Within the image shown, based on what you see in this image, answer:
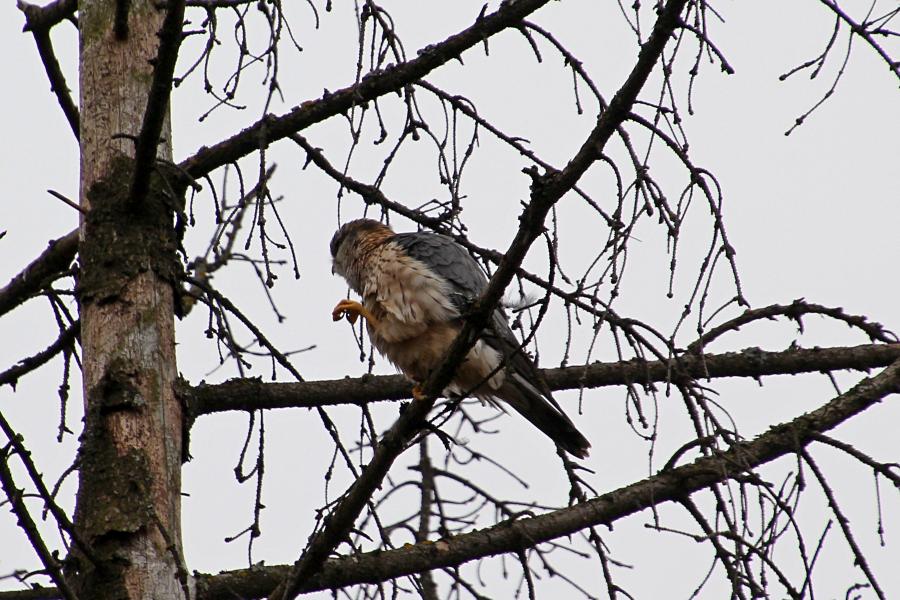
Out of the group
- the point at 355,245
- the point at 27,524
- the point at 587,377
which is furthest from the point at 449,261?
the point at 27,524

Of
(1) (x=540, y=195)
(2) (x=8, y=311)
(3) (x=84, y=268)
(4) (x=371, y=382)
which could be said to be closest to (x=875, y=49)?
(1) (x=540, y=195)

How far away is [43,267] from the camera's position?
373 centimetres

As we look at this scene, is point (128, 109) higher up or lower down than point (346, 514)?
higher up

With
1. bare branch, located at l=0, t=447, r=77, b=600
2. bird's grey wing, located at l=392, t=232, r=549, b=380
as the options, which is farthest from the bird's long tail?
bare branch, located at l=0, t=447, r=77, b=600

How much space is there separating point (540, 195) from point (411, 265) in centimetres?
249

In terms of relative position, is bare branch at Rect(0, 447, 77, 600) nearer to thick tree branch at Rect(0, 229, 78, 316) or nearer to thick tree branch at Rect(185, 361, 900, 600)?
thick tree branch at Rect(185, 361, 900, 600)

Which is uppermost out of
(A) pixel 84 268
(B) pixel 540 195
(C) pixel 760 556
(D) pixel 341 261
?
(D) pixel 341 261

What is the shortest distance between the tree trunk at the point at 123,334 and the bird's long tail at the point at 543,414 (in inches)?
72.6

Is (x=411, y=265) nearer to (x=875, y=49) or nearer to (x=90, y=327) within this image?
(x=90, y=327)

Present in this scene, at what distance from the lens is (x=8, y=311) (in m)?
3.79

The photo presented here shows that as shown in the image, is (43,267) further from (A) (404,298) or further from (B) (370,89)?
(A) (404,298)

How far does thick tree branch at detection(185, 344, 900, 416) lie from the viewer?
3.57 metres

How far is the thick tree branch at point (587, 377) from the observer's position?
357 cm

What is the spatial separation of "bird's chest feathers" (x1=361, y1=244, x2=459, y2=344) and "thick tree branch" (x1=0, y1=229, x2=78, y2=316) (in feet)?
5.01
